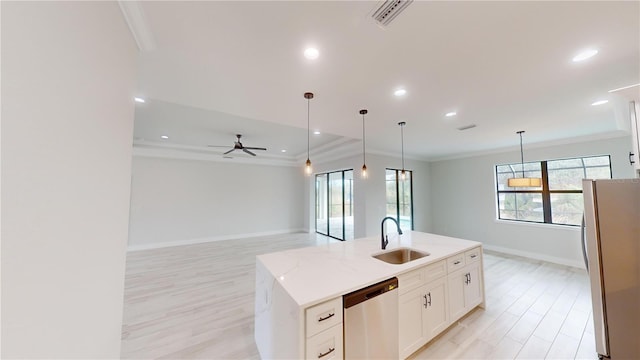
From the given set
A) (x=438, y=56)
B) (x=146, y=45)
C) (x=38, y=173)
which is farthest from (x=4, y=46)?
(x=438, y=56)

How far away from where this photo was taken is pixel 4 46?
57 cm

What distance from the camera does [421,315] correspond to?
6.32ft

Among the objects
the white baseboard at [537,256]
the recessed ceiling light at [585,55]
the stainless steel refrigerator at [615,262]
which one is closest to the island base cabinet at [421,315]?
the stainless steel refrigerator at [615,262]

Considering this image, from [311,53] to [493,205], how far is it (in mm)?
5936

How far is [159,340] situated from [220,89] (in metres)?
2.65

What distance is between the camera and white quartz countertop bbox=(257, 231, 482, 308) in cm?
143

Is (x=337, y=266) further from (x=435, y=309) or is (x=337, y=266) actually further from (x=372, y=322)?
(x=435, y=309)

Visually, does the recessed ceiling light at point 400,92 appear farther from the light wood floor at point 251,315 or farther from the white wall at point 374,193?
the white wall at point 374,193

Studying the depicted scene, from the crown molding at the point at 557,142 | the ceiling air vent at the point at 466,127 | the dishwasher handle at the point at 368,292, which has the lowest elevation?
the dishwasher handle at the point at 368,292

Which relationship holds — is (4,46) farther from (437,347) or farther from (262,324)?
(437,347)

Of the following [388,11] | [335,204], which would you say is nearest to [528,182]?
[388,11]

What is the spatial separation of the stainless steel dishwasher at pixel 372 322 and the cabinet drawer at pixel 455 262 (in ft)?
2.96

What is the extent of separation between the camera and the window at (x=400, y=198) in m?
5.85

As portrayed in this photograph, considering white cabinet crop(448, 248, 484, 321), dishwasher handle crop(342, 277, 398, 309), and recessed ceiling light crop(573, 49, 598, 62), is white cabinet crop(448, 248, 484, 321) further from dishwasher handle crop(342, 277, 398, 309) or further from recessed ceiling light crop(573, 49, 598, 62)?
recessed ceiling light crop(573, 49, 598, 62)
